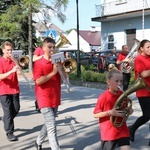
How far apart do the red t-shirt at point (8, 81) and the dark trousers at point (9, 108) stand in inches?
3.9

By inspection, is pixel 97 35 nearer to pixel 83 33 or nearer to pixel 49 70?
pixel 83 33

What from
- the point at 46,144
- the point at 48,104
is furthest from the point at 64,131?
the point at 48,104

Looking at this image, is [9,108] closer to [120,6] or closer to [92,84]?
[92,84]

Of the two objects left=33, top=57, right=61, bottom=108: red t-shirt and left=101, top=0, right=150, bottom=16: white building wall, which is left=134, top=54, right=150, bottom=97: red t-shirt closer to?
left=33, top=57, right=61, bottom=108: red t-shirt

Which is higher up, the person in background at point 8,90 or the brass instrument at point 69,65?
the brass instrument at point 69,65

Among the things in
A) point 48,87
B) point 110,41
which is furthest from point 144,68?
point 110,41

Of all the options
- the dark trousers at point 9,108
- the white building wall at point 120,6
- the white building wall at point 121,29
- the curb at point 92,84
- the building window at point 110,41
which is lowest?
the curb at point 92,84

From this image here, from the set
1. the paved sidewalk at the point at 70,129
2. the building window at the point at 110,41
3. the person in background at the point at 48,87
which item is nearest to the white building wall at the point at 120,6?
the building window at the point at 110,41

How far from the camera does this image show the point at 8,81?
20.0 feet

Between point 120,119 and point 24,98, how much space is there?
8031mm

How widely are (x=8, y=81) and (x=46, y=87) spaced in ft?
4.72

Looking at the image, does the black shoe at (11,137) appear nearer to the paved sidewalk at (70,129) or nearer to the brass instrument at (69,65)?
the paved sidewalk at (70,129)

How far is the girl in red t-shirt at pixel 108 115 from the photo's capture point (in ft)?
12.8

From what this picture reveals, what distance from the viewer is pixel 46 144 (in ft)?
19.0
